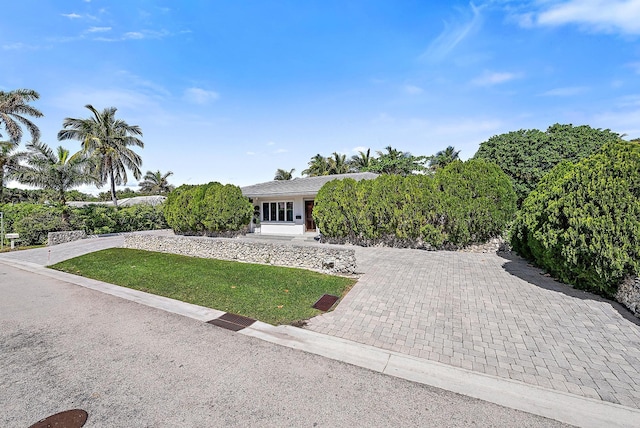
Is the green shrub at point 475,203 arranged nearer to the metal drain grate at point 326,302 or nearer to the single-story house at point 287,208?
the single-story house at point 287,208

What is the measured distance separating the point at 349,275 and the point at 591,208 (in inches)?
234

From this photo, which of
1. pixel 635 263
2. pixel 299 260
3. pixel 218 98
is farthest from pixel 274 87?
pixel 635 263

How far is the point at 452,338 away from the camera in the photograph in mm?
4602

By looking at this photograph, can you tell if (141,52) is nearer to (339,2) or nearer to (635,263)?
(339,2)

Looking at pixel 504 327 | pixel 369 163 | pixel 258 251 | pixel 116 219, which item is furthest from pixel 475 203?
pixel 369 163

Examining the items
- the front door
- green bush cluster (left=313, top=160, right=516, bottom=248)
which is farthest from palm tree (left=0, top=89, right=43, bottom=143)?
green bush cluster (left=313, top=160, right=516, bottom=248)

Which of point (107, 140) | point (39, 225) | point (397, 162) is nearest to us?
point (39, 225)

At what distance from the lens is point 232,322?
5316 millimetres

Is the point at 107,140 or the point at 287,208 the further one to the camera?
the point at 107,140

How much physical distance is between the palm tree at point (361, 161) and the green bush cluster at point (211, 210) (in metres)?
21.8

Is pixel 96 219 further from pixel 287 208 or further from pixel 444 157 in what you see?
pixel 444 157

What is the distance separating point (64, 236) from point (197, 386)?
1949 cm

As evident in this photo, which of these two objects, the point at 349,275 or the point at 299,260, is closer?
the point at 349,275

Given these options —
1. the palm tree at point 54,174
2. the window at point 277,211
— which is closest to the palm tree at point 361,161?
the window at point 277,211
